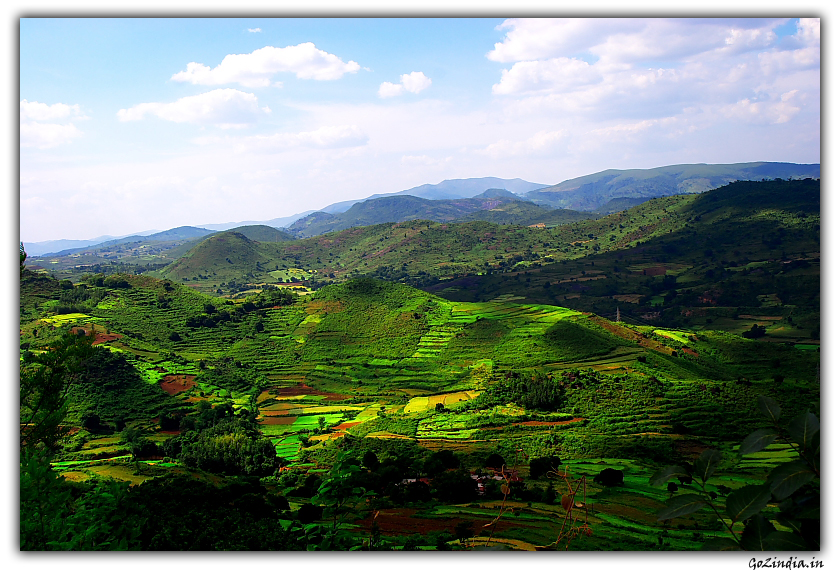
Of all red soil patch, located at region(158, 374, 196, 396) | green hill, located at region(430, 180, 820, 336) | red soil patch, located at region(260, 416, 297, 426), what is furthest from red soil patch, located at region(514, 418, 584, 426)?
green hill, located at region(430, 180, 820, 336)

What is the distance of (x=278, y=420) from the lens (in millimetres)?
23797

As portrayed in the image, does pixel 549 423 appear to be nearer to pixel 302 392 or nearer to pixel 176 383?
pixel 302 392

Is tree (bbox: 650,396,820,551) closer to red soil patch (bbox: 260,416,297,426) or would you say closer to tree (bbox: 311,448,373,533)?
tree (bbox: 311,448,373,533)

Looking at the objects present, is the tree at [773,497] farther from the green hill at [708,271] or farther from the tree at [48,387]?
the green hill at [708,271]

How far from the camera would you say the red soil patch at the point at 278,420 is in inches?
914

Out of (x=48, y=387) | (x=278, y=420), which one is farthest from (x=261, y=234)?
(x=48, y=387)

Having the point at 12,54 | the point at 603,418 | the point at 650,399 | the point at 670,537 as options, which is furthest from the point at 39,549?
the point at 650,399

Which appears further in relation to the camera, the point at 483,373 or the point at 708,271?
the point at 708,271

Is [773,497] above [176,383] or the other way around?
above

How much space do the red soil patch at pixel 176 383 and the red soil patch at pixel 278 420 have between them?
15.8 feet

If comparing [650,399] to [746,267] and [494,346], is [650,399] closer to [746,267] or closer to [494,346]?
[494,346]

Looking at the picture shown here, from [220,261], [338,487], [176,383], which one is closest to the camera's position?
[338,487]

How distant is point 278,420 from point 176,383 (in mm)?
6194

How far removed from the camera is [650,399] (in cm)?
2008
